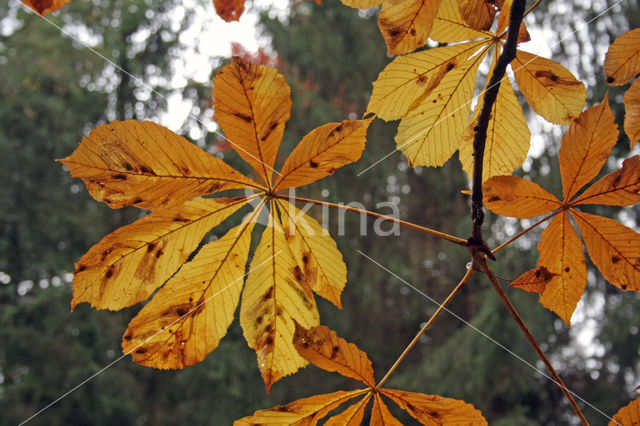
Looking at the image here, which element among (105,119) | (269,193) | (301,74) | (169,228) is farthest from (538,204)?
(105,119)

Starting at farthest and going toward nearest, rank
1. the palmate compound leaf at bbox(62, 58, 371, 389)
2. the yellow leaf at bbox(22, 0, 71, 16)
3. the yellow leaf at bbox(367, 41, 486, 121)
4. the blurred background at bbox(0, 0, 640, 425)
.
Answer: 1. the blurred background at bbox(0, 0, 640, 425)
2. the yellow leaf at bbox(367, 41, 486, 121)
3. the palmate compound leaf at bbox(62, 58, 371, 389)
4. the yellow leaf at bbox(22, 0, 71, 16)

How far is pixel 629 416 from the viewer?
0.47 meters

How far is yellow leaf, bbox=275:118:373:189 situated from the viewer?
52 cm

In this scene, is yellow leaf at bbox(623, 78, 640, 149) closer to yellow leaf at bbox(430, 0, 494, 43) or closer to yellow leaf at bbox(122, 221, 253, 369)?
yellow leaf at bbox(430, 0, 494, 43)

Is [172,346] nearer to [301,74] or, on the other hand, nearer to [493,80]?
[493,80]

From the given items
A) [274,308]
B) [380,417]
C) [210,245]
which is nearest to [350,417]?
[380,417]

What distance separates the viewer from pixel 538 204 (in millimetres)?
557

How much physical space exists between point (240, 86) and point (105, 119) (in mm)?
5945

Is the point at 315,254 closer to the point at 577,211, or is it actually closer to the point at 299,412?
the point at 299,412

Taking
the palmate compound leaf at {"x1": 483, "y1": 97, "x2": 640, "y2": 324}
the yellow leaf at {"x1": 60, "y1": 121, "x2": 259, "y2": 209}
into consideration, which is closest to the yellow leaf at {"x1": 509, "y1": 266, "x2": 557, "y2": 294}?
the palmate compound leaf at {"x1": 483, "y1": 97, "x2": 640, "y2": 324}

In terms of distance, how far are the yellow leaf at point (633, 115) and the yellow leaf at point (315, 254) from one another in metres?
0.39

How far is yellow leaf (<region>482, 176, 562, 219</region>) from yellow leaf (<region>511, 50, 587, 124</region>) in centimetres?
14

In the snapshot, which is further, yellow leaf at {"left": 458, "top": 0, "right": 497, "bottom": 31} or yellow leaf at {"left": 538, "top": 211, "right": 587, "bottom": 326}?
yellow leaf at {"left": 538, "top": 211, "right": 587, "bottom": 326}

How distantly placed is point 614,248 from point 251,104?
19.9 inches
